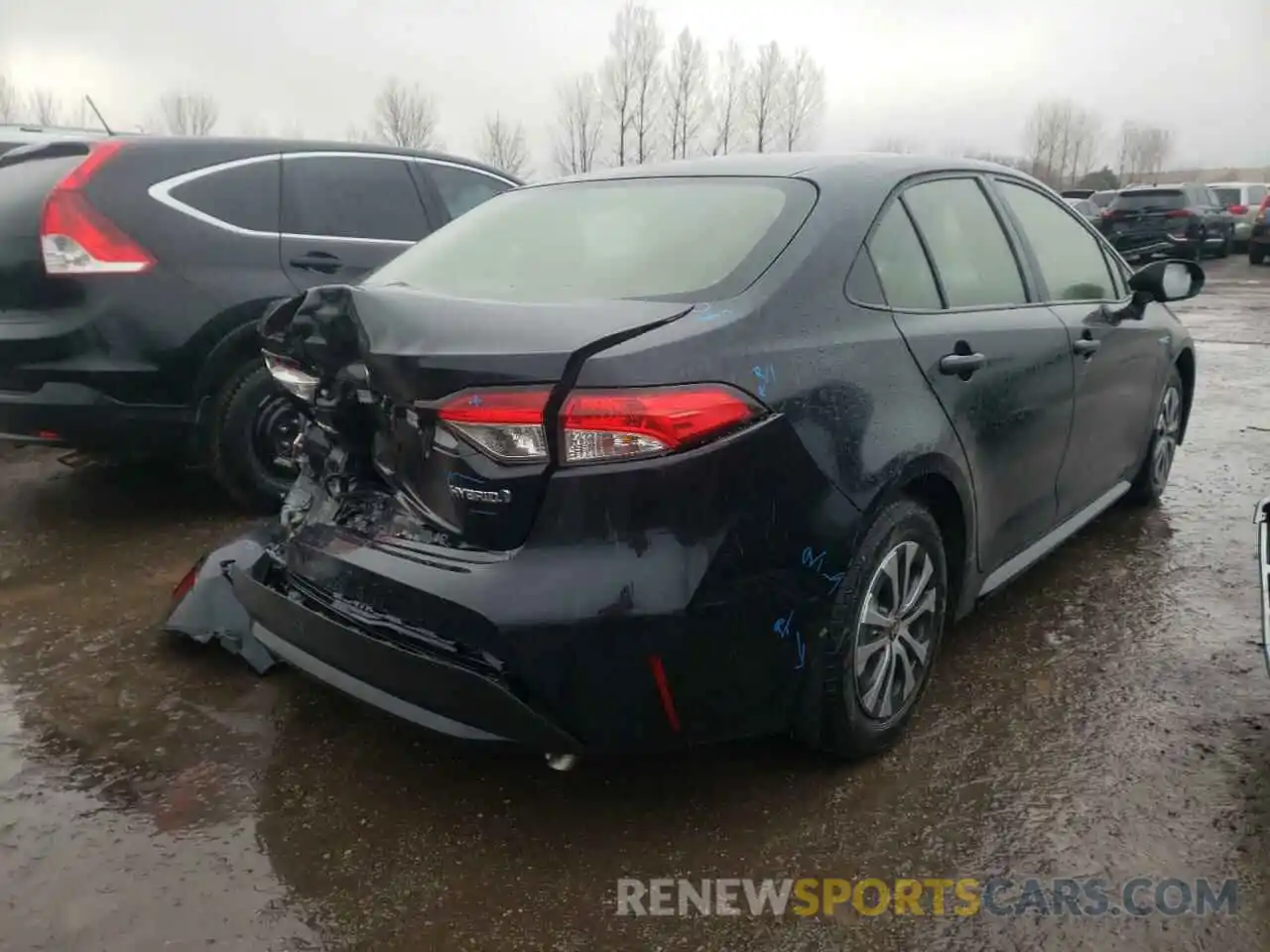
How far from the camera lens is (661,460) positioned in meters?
2.05

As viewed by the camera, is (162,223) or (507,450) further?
(162,223)

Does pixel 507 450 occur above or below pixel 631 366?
below

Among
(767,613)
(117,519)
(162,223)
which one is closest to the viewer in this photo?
(767,613)

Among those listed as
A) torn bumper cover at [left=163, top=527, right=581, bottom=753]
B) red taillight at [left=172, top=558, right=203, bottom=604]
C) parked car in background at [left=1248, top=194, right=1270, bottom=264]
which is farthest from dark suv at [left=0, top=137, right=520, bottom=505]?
parked car in background at [left=1248, top=194, right=1270, bottom=264]

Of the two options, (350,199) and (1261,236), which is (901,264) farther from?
(1261,236)

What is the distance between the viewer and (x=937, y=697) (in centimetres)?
309

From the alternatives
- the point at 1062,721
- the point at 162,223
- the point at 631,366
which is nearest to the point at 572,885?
the point at 631,366

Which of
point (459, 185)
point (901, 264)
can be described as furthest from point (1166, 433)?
point (459, 185)

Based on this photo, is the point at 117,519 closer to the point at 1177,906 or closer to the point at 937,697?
the point at 937,697

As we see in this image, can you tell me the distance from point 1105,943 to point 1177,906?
0.23m

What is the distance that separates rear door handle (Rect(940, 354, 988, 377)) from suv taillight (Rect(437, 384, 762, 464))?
967 mm

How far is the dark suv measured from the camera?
4031 millimetres

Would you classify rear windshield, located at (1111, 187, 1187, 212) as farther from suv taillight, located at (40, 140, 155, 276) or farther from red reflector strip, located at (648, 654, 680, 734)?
red reflector strip, located at (648, 654, 680, 734)

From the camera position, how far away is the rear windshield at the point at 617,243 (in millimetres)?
2479
